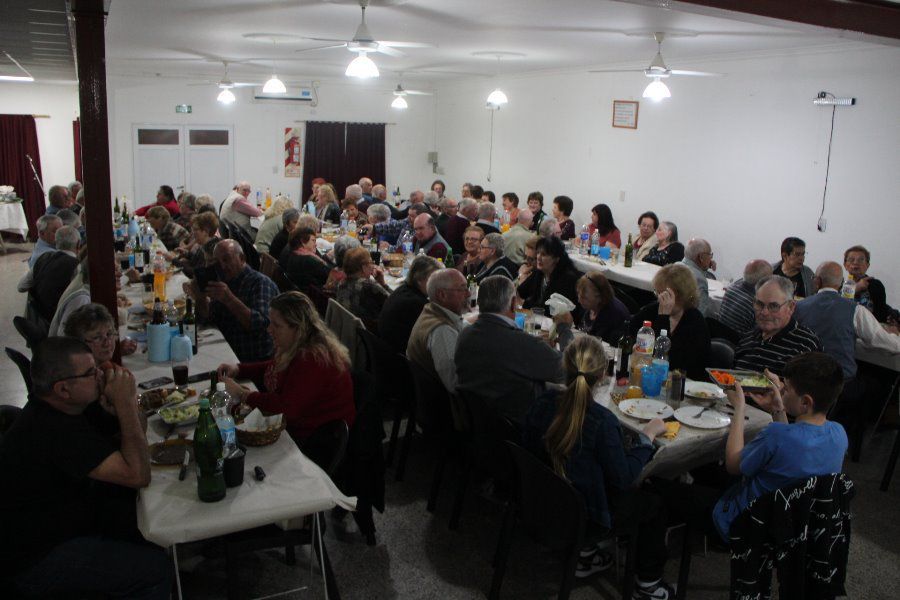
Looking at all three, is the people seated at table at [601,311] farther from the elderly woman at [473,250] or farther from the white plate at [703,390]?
the elderly woman at [473,250]

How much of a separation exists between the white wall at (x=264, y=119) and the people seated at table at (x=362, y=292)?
28.9 ft

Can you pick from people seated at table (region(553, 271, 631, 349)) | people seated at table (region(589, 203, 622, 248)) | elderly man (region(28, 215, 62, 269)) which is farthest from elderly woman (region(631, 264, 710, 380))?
elderly man (region(28, 215, 62, 269))

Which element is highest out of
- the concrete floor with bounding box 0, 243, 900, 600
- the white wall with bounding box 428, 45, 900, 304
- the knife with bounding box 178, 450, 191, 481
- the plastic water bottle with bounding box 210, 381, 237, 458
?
the white wall with bounding box 428, 45, 900, 304

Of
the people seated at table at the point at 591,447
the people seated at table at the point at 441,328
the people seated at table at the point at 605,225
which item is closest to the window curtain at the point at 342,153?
the people seated at table at the point at 605,225

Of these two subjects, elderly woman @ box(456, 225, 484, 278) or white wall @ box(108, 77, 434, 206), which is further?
white wall @ box(108, 77, 434, 206)

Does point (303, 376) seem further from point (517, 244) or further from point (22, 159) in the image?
point (22, 159)

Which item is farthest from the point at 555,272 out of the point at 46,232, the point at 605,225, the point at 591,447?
the point at 46,232

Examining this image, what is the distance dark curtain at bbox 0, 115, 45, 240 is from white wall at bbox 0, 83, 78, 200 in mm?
135

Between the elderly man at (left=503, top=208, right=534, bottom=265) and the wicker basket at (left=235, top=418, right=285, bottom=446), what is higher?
the elderly man at (left=503, top=208, right=534, bottom=265)

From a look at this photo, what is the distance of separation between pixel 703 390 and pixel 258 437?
2088 millimetres

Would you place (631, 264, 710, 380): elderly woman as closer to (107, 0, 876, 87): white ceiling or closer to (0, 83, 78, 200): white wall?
(107, 0, 876, 87): white ceiling

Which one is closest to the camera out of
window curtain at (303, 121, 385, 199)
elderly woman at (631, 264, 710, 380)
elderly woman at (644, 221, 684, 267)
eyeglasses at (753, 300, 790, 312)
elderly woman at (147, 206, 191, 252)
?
eyeglasses at (753, 300, 790, 312)

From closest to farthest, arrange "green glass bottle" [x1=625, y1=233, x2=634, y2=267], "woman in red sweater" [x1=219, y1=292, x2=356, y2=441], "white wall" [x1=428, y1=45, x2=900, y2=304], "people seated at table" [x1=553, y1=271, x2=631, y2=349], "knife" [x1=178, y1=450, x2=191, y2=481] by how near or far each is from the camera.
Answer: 1. "knife" [x1=178, y1=450, x2=191, y2=481]
2. "woman in red sweater" [x1=219, y1=292, x2=356, y2=441]
3. "people seated at table" [x1=553, y1=271, x2=631, y2=349]
4. "white wall" [x1=428, y1=45, x2=900, y2=304]
5. "green glass bottle" [x1=625, y1=233, x2=634, y2=267]

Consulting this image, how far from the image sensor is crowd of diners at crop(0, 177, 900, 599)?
7.49ft
